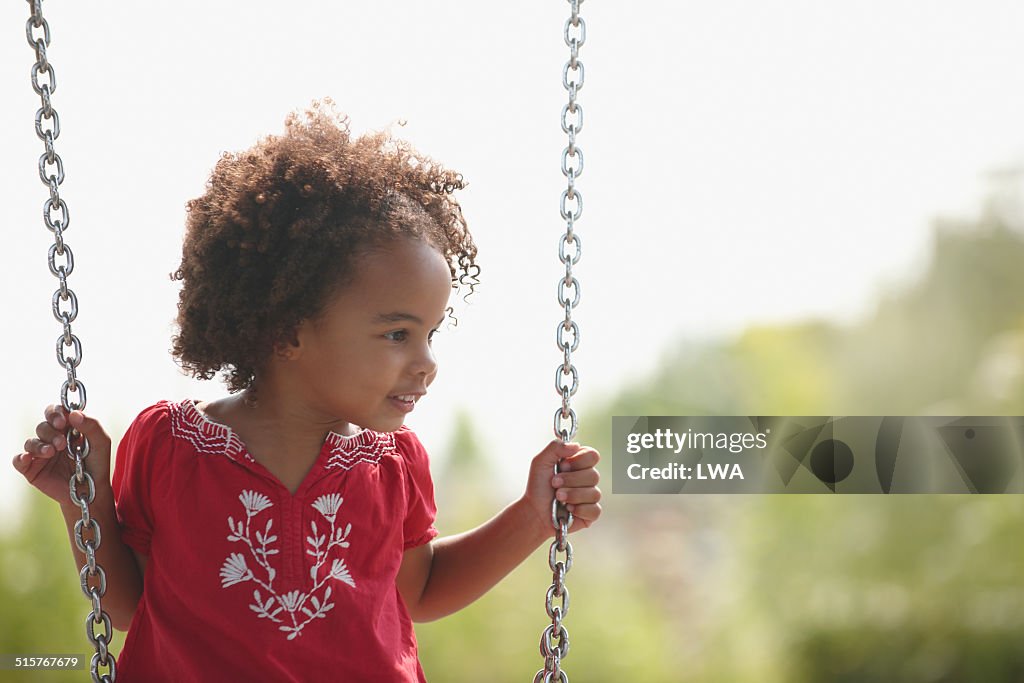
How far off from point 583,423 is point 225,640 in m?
2.64

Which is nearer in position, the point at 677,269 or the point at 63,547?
the point at 63,547

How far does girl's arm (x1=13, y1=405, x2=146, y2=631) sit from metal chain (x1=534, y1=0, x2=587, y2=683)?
0.47 meters

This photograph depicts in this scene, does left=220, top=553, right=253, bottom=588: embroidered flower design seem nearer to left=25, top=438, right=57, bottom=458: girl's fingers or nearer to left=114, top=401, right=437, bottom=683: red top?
left=114, top=401, right=437, bottom=683: red top

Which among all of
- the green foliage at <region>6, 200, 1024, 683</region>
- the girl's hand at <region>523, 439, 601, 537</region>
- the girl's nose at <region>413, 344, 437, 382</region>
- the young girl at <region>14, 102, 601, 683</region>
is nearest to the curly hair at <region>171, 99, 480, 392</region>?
the young girl at <region>14, 102, 601, 683</region>

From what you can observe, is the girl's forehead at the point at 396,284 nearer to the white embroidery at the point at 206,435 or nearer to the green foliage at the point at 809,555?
the white embroidery at the point at 206,435

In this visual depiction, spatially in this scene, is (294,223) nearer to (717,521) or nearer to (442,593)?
(442,593)

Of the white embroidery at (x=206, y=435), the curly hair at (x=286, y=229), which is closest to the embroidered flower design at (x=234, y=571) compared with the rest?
the white embroidery at (x=206, y=435)

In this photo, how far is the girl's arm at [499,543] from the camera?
1.19m

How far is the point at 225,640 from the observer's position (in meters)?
1.08

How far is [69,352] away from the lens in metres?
1.08

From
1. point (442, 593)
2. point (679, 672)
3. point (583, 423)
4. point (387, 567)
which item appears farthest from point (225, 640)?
point (679, 672)

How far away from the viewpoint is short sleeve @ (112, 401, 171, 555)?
1145 millimetres

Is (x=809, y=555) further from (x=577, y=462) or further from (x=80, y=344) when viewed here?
(x=80, y=344)

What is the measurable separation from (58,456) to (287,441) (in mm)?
244
